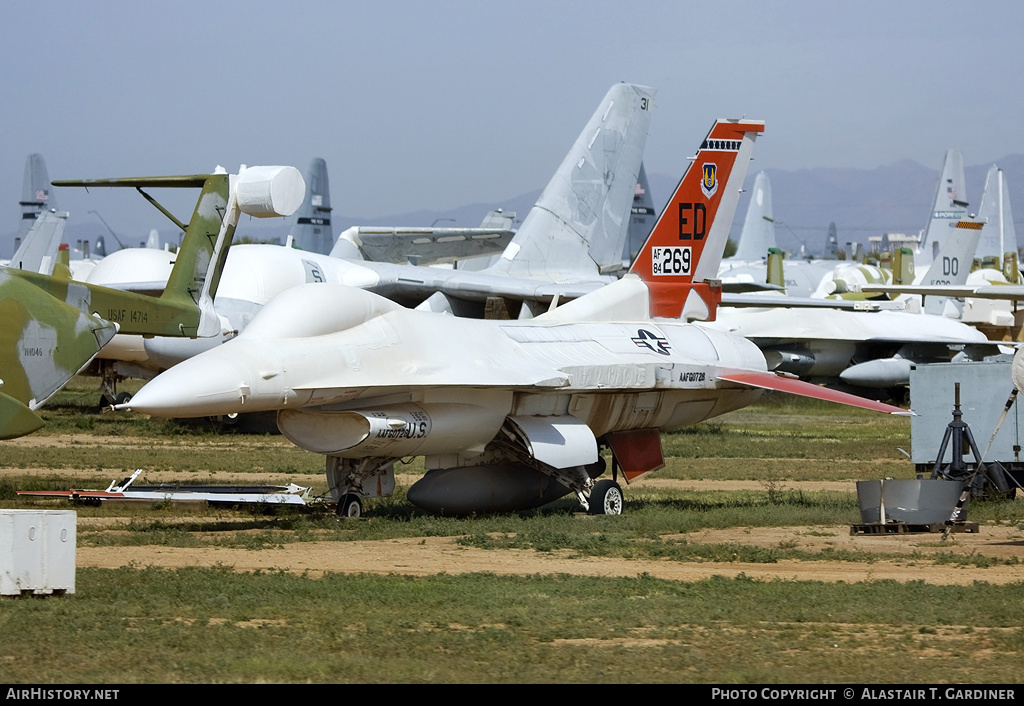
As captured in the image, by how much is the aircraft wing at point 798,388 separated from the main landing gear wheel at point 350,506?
5.28m

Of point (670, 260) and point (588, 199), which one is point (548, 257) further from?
point (670, 260)

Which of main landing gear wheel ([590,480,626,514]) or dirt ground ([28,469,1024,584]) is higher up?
dirt ground ([28,469,1024,584])

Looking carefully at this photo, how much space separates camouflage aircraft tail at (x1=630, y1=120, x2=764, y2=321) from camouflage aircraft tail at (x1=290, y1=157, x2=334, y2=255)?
91.7 ft

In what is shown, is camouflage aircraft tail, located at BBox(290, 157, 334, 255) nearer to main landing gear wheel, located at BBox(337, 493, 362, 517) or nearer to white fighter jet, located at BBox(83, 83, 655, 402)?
white fighter jet, located at BBox(83, 83, 655, 402)

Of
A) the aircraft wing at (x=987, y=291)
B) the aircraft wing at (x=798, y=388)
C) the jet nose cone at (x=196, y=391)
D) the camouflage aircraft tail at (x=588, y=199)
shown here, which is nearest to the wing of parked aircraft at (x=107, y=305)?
the jet nose cone at (x=196, y=391)

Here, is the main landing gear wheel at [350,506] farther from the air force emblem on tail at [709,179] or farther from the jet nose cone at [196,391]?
the air force emblem on tail at [709,179]

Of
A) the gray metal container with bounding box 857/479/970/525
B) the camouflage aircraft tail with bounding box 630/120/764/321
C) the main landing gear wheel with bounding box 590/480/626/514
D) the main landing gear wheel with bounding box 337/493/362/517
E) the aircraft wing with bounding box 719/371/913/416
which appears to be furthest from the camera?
the camouflage aircraft tail with bounding box 630/120/764/321

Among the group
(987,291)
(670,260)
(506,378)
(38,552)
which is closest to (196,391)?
(38,552)

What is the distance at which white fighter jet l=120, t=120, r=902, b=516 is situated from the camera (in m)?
13.8

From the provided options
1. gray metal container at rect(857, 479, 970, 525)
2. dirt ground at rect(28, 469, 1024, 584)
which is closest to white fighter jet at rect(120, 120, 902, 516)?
dirt ground at rect(28, 469, 1024, 584)

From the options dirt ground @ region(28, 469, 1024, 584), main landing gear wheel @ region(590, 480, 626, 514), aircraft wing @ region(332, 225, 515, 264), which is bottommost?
main landing gear wheel @ region(590, 480, 626, 514)

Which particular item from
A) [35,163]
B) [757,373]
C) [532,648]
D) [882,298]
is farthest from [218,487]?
[882,298]

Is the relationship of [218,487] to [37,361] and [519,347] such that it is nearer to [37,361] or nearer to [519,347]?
[37,361]

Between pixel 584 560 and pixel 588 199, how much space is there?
50.8 feet
